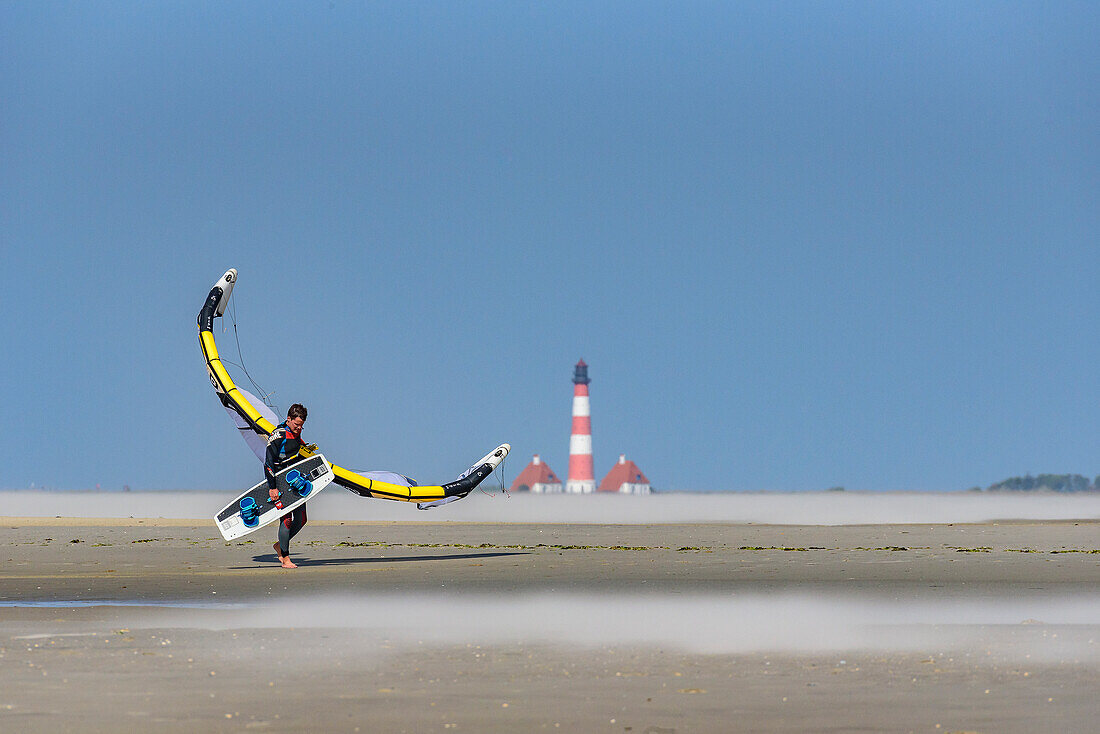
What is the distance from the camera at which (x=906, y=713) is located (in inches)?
341

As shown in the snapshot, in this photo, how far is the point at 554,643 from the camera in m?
12.1

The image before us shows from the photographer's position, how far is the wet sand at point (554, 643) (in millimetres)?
8688

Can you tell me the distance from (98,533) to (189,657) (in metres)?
24.4

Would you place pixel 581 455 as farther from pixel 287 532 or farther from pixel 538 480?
pixel 287 532

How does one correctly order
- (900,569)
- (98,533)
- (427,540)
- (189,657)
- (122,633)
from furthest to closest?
(98,533)
(427,540)
(900,569)
(122,633)
(189,657)

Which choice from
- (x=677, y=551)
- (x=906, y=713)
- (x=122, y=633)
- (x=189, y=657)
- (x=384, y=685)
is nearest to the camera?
(x=906, y=713)

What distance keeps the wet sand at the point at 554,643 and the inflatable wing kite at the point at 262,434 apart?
112 cm

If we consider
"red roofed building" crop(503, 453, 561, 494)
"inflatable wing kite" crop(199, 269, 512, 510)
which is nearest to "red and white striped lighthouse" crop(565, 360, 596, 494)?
"red roofed building" crop(503, 453, 561, 494)

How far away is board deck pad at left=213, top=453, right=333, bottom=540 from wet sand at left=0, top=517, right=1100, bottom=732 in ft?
2.50

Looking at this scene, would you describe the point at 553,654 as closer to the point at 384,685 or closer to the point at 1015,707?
the point at 384,685

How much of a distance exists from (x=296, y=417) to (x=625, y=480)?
458ft

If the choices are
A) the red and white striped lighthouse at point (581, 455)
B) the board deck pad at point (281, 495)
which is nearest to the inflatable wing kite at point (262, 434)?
the board deck pad at point (281, 495)

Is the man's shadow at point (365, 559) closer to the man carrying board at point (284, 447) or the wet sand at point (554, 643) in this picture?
the wet sand at point (554, 643)

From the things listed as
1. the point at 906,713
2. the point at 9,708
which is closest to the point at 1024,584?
the point at 906,713
